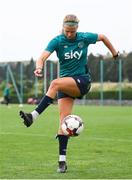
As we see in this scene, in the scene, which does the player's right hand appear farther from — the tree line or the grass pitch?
the tree line

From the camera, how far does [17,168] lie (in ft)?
30.5

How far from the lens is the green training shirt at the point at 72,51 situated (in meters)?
9.20

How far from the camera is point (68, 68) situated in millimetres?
9273

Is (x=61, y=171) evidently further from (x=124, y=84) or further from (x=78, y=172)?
(x=124, y=84)

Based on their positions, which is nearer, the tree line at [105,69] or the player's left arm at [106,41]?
the player's left arm at [106,41]

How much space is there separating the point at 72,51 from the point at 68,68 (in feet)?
0.90

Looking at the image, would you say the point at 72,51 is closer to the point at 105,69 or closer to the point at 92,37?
the point at 92,37

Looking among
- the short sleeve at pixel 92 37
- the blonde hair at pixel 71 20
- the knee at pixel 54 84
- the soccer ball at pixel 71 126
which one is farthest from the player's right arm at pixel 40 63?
the soccer ball at pixel 71 126

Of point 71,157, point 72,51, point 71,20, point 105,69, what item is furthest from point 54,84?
point 105,69

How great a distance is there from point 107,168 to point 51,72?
52.9 meters

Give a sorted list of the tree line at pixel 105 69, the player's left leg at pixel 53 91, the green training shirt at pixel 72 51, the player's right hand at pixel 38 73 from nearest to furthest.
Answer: the player's right hand at pixel 38 73 → the player's left leg at pixel 53 91 → the green training shirt at pixel 72 51 → the tree line at pixel 105 69

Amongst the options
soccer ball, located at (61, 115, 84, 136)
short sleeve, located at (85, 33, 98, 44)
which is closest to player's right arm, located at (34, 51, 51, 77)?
short sleeve, located at (85, 33, 98, 44)

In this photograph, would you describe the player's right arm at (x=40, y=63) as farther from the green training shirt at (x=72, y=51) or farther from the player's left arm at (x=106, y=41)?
the player's left arm at (x=106, y=41)

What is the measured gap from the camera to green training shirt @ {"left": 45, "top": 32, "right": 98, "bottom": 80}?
9.20m
